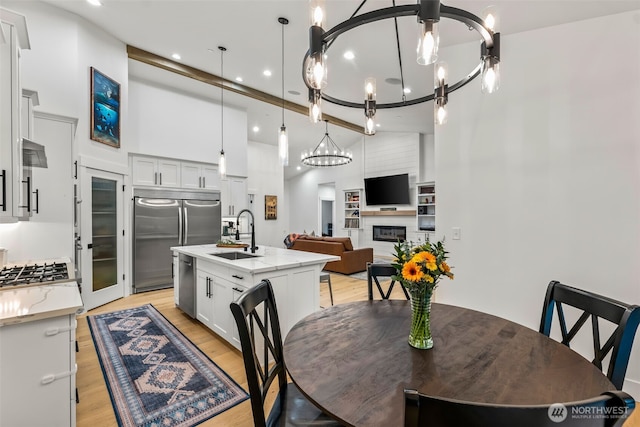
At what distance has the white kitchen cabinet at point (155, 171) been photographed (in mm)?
5066

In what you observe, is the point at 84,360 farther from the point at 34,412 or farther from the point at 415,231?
the point at 415,231

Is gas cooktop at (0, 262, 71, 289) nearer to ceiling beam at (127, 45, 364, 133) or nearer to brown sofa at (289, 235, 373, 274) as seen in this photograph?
ceiling beam at (127, 45, 364, 133)

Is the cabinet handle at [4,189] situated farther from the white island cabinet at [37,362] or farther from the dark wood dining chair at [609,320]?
the dark wood dining chair at [609,320]

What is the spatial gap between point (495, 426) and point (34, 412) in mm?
1931

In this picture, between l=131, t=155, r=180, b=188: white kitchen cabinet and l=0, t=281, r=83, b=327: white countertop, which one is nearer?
l=0, t=281, r=83, b=327: white countertop

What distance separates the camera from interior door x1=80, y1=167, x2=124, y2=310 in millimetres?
3884

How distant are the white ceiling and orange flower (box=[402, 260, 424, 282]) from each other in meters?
2.32

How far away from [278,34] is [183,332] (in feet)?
12.4

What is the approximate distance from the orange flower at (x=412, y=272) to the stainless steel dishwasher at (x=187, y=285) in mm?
2933

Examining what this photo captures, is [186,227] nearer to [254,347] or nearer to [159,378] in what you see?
[159,378]

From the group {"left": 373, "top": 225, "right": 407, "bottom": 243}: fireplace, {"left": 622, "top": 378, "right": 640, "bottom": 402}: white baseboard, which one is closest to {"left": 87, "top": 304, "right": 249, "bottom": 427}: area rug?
{"left": 622, "top": 378, "right": 640, "bottom": 402}: white baseboard

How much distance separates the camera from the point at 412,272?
46.9 inches

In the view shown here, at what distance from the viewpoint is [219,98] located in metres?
6.21

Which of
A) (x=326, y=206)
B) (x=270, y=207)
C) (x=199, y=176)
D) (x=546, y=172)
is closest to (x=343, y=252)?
(x=199, y=176)
